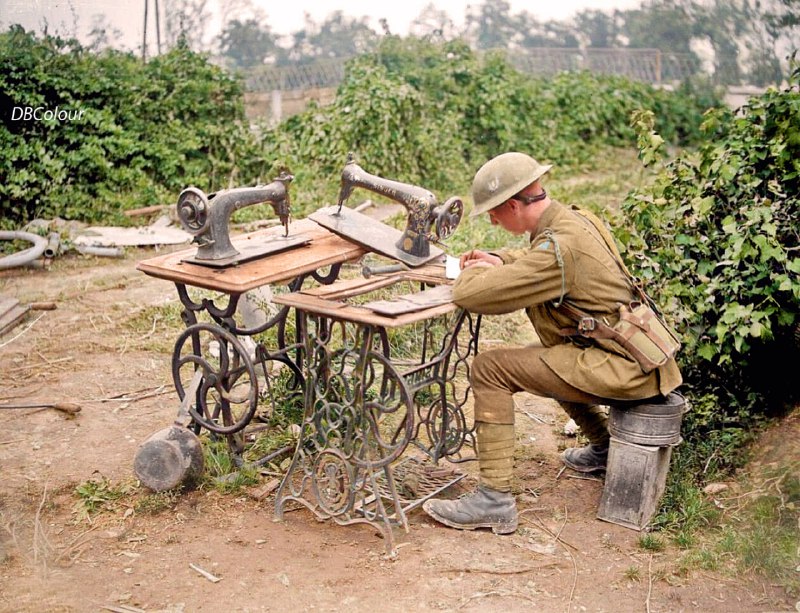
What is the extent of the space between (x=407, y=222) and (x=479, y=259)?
1.99 ft

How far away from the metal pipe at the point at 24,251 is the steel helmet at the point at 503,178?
6112 mm

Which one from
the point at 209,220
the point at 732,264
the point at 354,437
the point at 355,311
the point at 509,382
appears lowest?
the point at 354,437

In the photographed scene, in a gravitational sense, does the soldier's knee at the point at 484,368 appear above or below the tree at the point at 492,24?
below

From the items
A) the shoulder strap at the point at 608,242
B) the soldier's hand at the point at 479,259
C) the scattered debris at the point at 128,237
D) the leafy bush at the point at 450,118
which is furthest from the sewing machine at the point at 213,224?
the leafy bush at the point at 450,118

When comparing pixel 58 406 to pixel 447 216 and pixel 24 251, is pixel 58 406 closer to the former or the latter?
pixel 447 216

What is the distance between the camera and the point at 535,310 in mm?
4441

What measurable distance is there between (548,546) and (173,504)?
1.95 meters

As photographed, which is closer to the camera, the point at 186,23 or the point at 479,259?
the point at 479,259

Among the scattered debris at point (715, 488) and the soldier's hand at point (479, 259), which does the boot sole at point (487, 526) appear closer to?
the scattered debris at point (715, 488)

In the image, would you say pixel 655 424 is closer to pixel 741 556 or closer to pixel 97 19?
pixel 741 556

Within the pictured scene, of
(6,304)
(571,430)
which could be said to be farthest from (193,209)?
(6,304)

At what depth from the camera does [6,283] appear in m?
8.69

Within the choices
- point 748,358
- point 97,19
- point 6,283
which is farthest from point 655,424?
point 97,19

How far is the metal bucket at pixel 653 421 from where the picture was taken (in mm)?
4359
